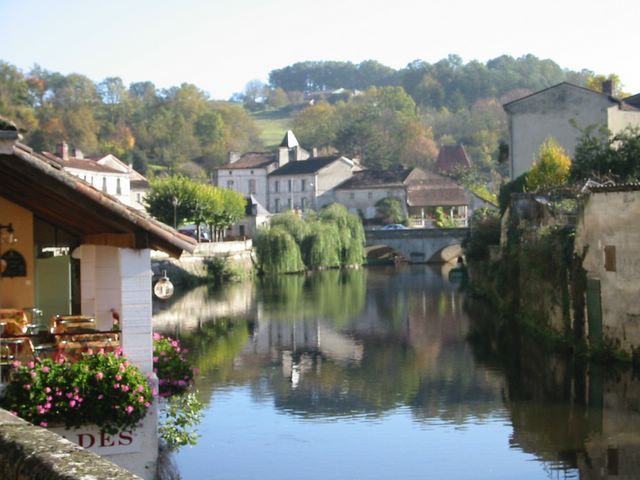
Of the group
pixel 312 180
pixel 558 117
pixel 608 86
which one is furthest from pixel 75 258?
pixel 312 180

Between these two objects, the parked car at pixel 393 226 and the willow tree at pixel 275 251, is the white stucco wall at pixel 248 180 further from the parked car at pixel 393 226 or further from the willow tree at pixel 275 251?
the willow tree at pixel 275 251

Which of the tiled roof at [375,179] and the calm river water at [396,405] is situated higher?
the tiled roof at [375,179]

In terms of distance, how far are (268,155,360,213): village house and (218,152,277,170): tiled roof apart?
3869 millimetres

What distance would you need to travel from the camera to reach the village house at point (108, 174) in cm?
6994

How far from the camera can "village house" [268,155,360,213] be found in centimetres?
8725

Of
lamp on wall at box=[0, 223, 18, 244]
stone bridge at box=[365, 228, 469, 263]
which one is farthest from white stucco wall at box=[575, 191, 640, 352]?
stone bridge at box=[365, 228, 469, 263]

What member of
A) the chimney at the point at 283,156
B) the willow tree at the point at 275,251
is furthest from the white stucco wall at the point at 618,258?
the chimney at the point at 283,156

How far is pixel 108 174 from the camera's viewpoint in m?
74.6

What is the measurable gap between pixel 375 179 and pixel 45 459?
80.6m

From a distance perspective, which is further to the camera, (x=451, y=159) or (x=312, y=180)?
(x=451, y=159)

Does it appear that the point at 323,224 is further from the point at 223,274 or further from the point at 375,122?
the point at 375,122

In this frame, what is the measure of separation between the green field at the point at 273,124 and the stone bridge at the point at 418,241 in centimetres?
7025

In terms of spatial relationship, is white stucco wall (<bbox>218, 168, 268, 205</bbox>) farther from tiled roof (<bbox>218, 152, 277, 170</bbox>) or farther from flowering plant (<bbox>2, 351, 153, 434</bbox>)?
flowering plant (<bbox>2, 351, 153, 434</bbox>)

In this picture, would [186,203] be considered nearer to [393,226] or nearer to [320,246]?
[320,246]
